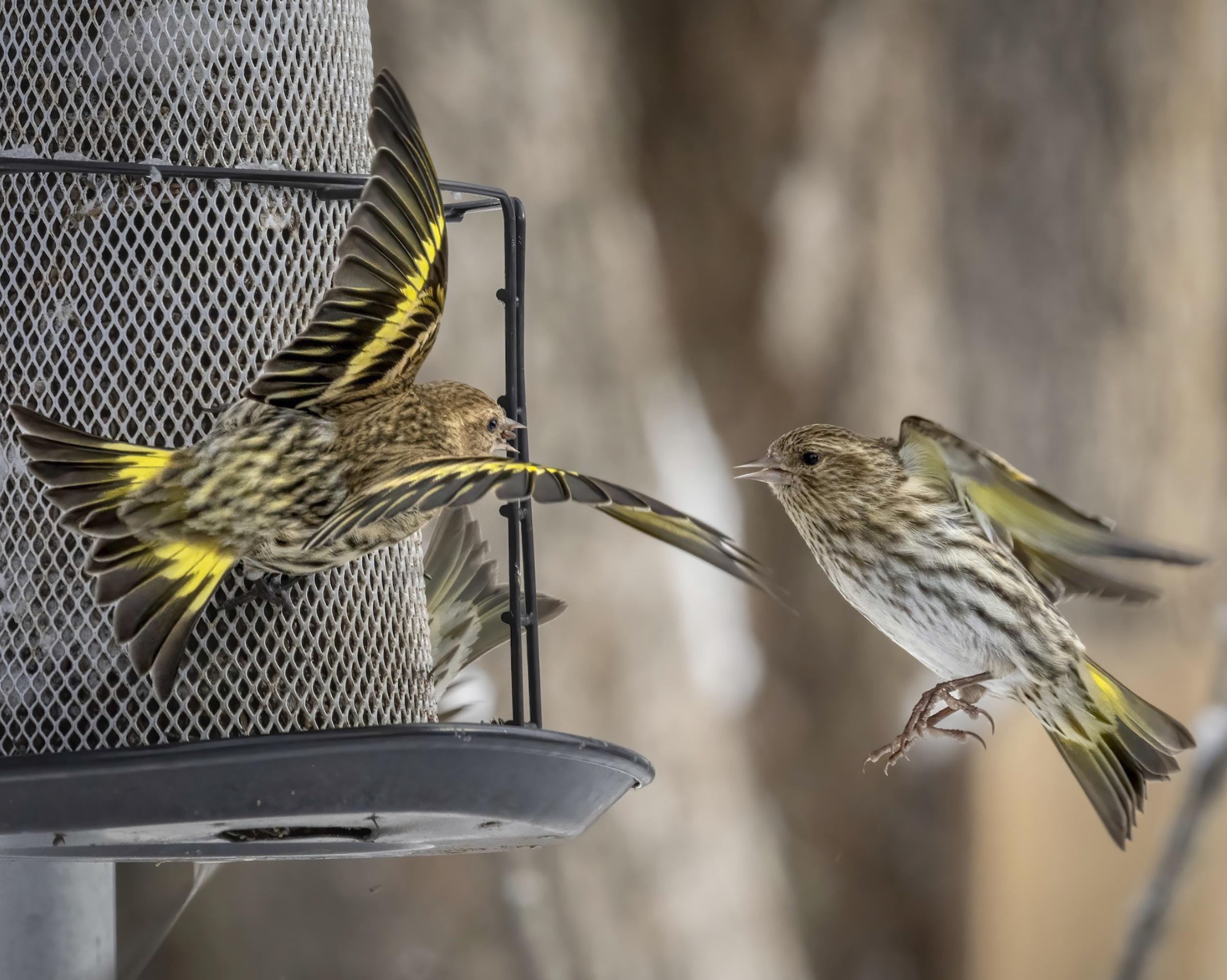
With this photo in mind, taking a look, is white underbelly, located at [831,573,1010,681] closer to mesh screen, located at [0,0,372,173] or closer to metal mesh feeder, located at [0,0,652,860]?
metal mesh feeder, located at [0,0,652,860]

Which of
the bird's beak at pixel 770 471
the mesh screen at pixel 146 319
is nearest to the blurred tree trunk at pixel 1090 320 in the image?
the bird's beak at pixel 770 471

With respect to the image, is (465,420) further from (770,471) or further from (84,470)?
(770,471)

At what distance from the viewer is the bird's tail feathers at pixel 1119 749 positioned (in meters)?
4.73

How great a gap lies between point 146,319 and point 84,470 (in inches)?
18.4

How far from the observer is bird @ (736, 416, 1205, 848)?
4652 mm

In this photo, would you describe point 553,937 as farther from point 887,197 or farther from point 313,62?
point 313,62

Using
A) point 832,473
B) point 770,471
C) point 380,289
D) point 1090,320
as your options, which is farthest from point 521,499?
point 1090,320

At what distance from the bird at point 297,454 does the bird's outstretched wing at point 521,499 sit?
0.12 feet

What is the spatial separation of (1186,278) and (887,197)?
1511 millimetres

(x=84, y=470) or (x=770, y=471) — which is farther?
(x=770, y=471)

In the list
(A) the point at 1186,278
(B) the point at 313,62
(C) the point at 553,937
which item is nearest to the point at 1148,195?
(A) the point at 1186,278

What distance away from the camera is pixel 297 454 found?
3.41 m

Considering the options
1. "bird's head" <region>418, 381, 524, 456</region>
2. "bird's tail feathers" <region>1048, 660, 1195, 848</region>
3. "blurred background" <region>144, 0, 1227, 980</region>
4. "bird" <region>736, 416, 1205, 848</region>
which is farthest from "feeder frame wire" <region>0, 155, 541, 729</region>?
"blurred background" <region>144, 0, 1227, 980</region>

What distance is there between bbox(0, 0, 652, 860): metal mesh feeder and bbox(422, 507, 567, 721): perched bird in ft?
1.57
